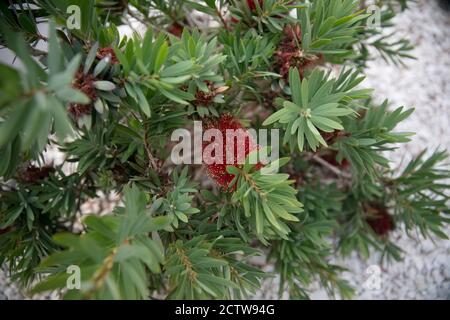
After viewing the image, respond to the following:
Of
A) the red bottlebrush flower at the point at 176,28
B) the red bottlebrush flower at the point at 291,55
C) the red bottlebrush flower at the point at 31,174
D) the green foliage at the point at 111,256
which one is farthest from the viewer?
the red bottlebrush flower at the point at 176,28

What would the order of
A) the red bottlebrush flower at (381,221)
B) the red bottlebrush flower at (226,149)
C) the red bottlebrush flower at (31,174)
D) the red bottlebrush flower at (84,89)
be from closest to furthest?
the red bottlebrush flower at (84,89) < the red bottlebrush flower at (226,149) < the red bottlebrush flower at (31,174) < the red bottlebrush flower at (381,221)

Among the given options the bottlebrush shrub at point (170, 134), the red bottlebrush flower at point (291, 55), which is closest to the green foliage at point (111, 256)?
the bottlebrush shrub at point (170, 134)

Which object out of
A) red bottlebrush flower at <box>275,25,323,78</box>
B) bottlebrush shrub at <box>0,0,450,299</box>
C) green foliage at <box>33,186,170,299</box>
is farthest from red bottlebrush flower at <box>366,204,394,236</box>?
green foliage at <box>33,186,170,299</box>

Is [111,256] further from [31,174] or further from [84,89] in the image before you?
[31,174]

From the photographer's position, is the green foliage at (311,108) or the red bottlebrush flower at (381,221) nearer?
the green foliage at (311,108)

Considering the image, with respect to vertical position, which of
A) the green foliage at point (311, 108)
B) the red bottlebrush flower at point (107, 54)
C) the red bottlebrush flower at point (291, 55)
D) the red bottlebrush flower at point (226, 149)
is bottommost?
the red bottlebrush flower at point (226, 149)

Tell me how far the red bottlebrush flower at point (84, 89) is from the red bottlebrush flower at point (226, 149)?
0.24 m

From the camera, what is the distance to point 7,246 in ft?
2.94

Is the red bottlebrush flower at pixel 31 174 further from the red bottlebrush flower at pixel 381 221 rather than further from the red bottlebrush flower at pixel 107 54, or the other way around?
the red bottlebrush flower at pixel 381 221

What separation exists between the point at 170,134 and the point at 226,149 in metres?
0.19

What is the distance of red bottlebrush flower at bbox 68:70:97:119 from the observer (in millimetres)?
574

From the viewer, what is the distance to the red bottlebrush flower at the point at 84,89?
1.88 feet

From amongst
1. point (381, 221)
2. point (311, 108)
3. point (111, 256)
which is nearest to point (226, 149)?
point (311, 108)

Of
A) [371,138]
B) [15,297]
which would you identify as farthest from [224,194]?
[15,297]
